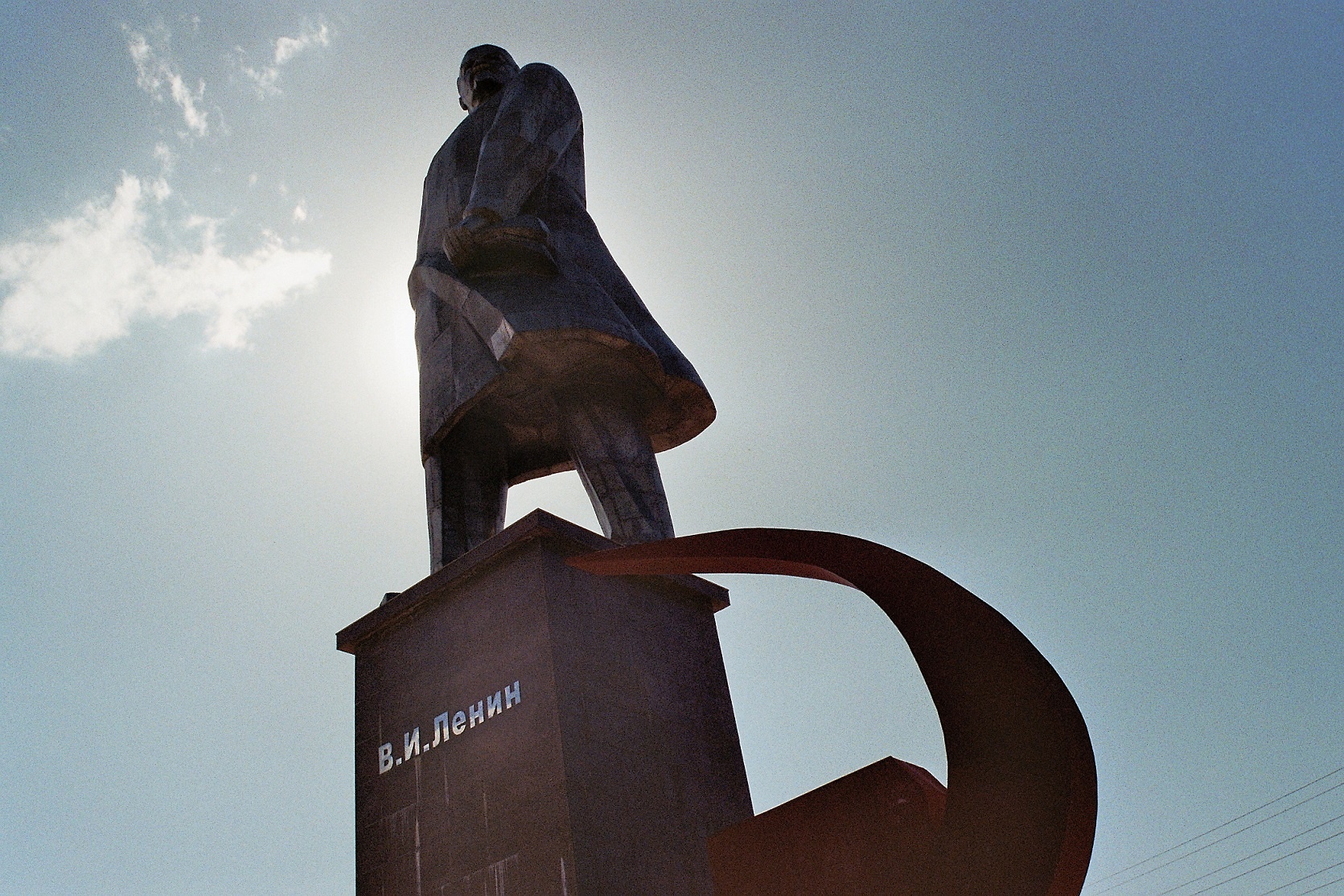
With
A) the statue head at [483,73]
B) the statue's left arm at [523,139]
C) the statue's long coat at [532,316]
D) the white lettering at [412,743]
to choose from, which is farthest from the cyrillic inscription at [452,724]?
the statue head at [483,73]

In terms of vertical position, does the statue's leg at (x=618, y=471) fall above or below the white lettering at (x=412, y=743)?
above

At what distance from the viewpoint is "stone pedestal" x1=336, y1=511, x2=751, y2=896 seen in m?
4.34

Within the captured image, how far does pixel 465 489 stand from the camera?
20.3 ft

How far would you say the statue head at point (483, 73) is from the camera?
23.1ft

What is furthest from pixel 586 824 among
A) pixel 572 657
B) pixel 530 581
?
pixel 530 581

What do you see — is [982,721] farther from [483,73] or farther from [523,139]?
[483,73]

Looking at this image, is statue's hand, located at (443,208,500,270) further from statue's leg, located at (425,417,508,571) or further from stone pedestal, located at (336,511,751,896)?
stone pedestal, located at (336,511,751,896)

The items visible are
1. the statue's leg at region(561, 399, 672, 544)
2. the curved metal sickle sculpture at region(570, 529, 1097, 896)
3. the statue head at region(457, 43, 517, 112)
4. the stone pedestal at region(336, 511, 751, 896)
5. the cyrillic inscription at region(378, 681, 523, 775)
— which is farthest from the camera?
the statue head at region(457, 43, 517, 112)

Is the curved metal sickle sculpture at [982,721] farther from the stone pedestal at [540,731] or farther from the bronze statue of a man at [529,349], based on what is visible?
the bronze statue of a man at [529,349]

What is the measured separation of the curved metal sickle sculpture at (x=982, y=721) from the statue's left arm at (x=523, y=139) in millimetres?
2561

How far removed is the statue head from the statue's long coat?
27cm

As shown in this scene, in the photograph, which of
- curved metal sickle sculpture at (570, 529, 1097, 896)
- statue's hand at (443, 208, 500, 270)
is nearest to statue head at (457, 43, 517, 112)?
statue's hand at (443, 208, 500, 270)

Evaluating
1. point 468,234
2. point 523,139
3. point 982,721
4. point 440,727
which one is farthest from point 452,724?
point 523,139

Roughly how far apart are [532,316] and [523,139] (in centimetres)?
114
